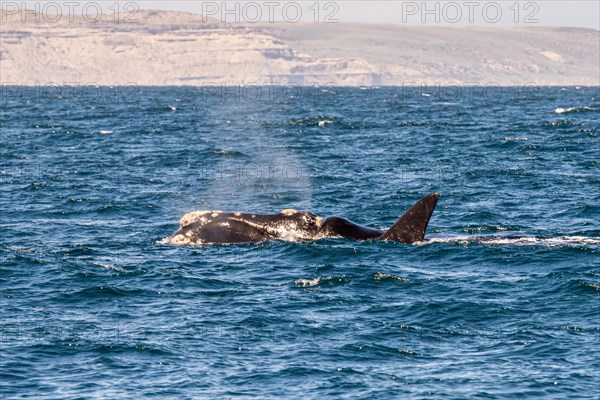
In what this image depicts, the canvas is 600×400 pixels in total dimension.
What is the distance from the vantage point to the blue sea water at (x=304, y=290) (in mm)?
18828

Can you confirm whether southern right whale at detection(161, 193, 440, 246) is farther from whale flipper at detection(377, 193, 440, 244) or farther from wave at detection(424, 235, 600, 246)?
wave at detection(424, 235, 600, 246)

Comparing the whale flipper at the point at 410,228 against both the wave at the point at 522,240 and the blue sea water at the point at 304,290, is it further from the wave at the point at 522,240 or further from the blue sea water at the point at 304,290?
the blue sea water at the point at 304,290

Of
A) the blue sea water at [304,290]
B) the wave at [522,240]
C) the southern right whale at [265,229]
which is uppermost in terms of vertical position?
the southern right whale at [265,229]

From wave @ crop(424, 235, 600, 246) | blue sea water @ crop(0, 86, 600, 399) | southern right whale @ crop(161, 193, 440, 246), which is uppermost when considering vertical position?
southern right whale @ crop(161, 193, 440, 246)

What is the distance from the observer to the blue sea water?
61.8 ft

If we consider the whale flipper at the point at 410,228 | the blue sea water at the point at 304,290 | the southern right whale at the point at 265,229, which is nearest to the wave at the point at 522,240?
the blue sea water at the point at 304,290

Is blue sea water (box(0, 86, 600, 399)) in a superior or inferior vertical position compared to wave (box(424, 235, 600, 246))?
inferior

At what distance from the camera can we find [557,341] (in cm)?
2058

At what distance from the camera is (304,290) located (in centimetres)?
2512

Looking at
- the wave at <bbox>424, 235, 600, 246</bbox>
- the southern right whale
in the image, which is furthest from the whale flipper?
the wave at <bbox>424, 235, 600, 246</bbox>

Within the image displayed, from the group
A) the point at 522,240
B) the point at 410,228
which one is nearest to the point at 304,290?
the point at 410,228

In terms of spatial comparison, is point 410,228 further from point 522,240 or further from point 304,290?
point 304,290

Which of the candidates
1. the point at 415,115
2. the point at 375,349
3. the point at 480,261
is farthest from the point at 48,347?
the point at 415,115

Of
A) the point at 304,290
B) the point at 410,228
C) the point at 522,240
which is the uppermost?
the point at 410,228
